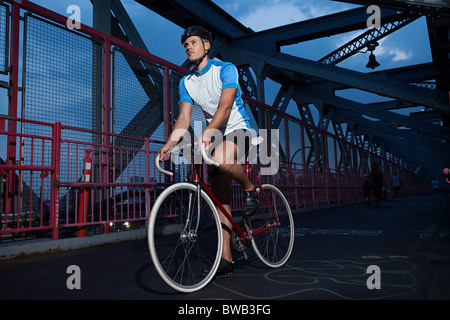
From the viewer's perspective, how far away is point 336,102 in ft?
64.1

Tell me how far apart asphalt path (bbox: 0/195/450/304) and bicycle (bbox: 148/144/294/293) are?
134 millimetres

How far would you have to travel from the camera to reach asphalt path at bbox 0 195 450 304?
231 centimetres

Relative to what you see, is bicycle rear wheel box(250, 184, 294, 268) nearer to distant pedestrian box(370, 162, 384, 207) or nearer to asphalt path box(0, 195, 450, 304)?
asphalt path box(0, 195, 450, 304)

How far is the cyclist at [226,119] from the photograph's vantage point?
2.71 metres

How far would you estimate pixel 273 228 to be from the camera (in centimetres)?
351

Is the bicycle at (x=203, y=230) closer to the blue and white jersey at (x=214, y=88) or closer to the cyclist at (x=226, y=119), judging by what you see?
the cyclist at (x=226, y=119)

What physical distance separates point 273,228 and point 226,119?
52.6 inches

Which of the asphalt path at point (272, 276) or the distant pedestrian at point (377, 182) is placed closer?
the asphalt path at point (272, 276)

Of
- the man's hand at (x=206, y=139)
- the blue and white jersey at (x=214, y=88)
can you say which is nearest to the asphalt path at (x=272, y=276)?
the man's hand at (x=206, y=139)

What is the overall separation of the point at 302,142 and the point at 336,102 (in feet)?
25.2

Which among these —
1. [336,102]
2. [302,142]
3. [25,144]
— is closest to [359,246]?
[25,144]

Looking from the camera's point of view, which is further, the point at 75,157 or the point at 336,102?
the point at 336,102

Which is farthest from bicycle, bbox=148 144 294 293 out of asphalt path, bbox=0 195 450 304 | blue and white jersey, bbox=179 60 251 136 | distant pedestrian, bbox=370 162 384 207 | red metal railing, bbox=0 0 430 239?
distant pedestrian, bbox=370 162 384 207

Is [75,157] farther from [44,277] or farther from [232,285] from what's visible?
[232,285]
